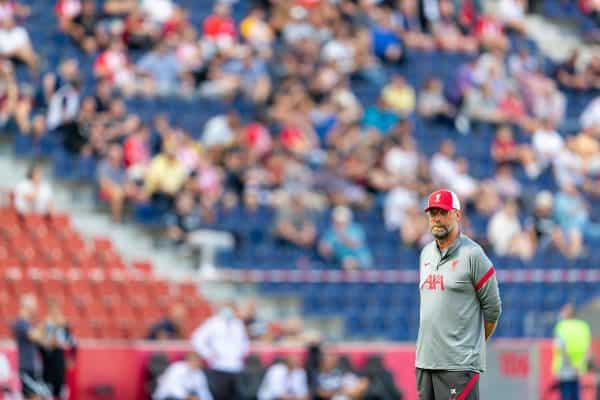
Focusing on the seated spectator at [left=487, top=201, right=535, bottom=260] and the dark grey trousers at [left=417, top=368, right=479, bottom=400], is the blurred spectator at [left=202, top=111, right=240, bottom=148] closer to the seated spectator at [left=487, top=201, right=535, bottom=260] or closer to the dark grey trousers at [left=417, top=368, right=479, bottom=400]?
the seated spectator at [left=487, top=201, right=535, bottom=260]

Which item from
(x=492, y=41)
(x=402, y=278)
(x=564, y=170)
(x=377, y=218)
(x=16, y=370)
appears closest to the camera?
(x=16, y=370)

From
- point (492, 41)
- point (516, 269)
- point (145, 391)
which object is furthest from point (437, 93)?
point (145, 391)

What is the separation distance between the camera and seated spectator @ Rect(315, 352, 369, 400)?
1631 centimetres

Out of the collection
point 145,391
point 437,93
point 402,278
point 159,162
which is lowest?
point 145,391

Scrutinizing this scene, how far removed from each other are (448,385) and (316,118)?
42.0 feet

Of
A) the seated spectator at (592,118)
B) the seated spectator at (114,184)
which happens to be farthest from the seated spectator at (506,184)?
the seated spectator at (114,184)

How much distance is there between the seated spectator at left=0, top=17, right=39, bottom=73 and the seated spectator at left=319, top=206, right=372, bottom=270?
4688 mm

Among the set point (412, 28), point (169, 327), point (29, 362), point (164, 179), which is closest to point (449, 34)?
point (412, 28)

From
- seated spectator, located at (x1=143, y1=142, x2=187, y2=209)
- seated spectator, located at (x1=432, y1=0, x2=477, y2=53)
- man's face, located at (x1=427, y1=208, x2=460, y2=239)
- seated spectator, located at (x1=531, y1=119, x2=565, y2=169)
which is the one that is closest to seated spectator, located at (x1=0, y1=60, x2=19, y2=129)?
seated spectator, located at (x1=143, y1=142, x2=187, y2=209)

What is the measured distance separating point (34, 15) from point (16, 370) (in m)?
7.46

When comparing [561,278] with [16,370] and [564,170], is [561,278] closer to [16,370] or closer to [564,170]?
[564,170]

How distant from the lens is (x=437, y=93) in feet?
72.1

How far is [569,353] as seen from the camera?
1585 centimetres

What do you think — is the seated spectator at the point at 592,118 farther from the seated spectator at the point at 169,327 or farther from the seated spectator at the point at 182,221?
the seated spectator at the point at 169,327
